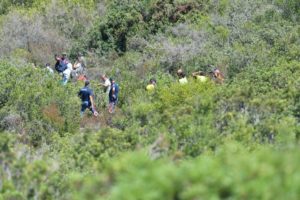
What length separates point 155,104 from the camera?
53.4 feet

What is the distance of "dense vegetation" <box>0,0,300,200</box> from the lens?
628 centimetres

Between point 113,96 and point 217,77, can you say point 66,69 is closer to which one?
point 113,96

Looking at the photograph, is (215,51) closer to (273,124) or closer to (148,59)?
(148,59)

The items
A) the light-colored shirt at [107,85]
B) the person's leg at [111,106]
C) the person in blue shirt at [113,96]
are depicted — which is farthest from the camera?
the light-colored shirt at [107,85]

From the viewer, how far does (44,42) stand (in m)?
31.9

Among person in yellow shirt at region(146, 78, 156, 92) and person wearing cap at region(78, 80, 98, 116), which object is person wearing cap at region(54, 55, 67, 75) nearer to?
person wearing cap at region(78, 80, 98, 116)

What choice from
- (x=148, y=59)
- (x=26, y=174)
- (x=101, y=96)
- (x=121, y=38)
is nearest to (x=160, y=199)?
(x=26, y=174)

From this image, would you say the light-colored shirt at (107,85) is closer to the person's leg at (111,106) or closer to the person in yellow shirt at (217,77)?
the person's leg at (111,106)

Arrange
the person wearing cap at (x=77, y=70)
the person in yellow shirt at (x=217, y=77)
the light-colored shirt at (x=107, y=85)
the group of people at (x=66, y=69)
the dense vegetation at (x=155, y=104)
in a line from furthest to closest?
the person wearing cap at (x=77, y=70) → the group of people at (x=66, y=69) → the light-colored shirt at (x=107, y=85) → the person in yellow shirt at (x=217, y=77) → the dense vegetation at (x=155, y=104)

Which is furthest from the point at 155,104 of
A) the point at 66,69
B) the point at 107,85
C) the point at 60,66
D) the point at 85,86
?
the point at 60,66

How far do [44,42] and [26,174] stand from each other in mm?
23088

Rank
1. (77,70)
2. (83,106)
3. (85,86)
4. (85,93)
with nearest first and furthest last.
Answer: (85,93)
(83,106)
(85,86)
(77,70)

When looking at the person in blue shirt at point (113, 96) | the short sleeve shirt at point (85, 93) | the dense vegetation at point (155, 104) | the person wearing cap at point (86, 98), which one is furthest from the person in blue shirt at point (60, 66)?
the short sleeve shirt at point (85, 93)

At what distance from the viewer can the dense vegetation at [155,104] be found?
20.6ft
